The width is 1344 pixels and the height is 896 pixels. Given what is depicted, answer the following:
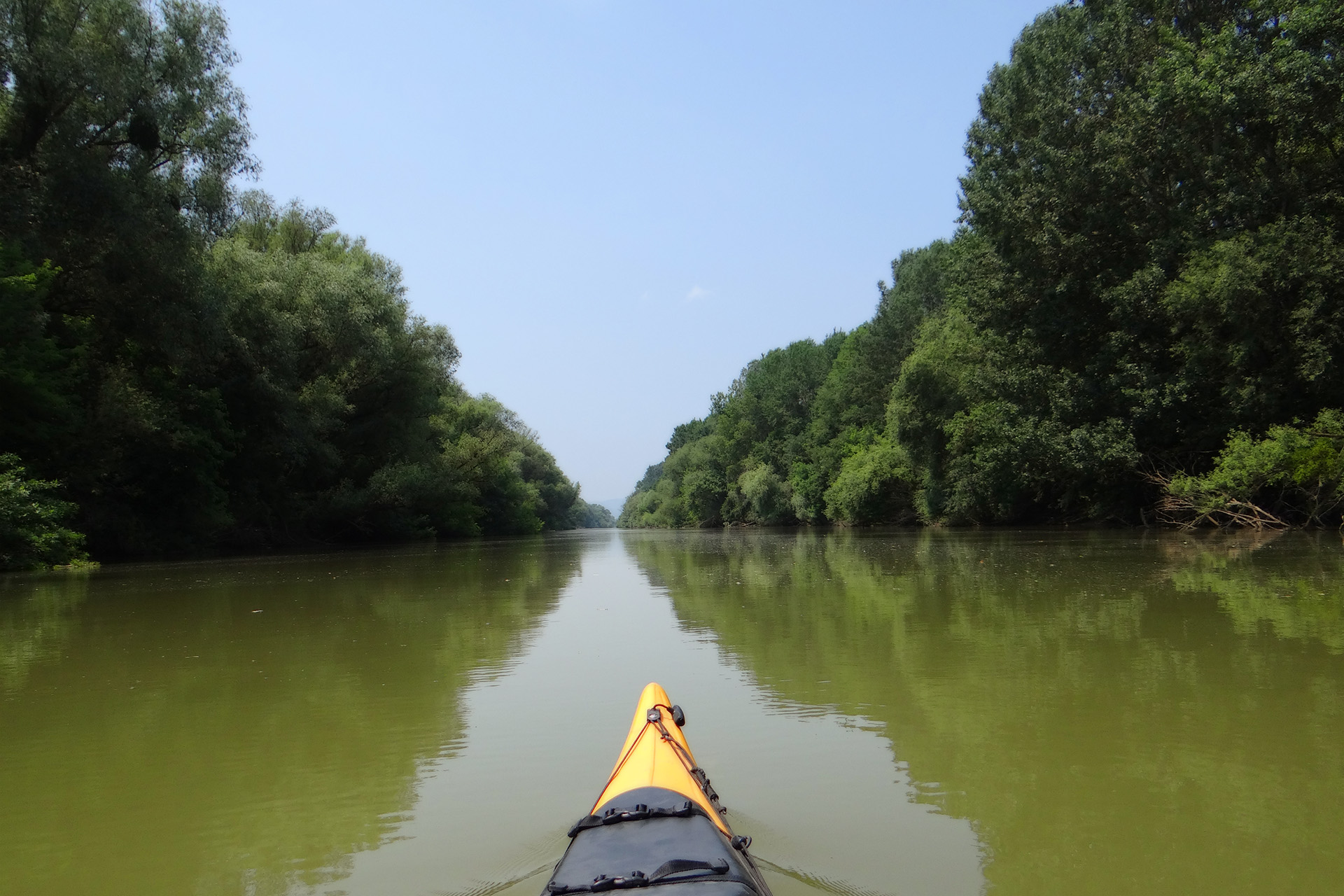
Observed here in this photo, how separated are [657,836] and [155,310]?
2252 centimetres

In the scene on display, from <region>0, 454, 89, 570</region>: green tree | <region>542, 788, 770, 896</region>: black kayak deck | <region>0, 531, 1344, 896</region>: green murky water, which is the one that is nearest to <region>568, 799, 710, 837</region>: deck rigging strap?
<region>542, 788, 770, 896</region>: black kayak deck

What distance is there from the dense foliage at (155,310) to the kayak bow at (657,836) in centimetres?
1807

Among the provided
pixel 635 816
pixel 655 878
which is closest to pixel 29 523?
pixel 635 816

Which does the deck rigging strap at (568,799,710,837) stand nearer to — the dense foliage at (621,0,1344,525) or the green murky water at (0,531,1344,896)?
the green murky water at (0,531,1344,896)

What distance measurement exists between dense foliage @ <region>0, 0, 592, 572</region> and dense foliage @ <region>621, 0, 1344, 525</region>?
20747 mm

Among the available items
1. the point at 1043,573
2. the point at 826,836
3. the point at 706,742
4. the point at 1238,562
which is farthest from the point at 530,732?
the point at 1238,562

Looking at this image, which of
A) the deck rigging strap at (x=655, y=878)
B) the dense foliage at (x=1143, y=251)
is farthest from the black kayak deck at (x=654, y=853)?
the dense foliage at (x=1143, y=251)

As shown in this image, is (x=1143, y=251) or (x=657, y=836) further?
(x=1143, y=251)

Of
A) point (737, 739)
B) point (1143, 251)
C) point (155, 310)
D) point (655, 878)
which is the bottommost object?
point (737, 739)

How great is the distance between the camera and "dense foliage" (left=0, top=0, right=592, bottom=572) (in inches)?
736

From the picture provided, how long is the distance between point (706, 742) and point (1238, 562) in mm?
12022

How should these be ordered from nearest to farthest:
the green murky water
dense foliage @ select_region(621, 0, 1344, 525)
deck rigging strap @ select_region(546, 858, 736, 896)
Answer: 1. deck rigging strap @ select_region(546, 858, 736, 896)
2. the green murky water
3. dense foliage @ select_region(621, 0, 1344, 525)

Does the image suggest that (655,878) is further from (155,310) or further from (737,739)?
(155,310)

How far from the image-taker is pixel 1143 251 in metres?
24.1
